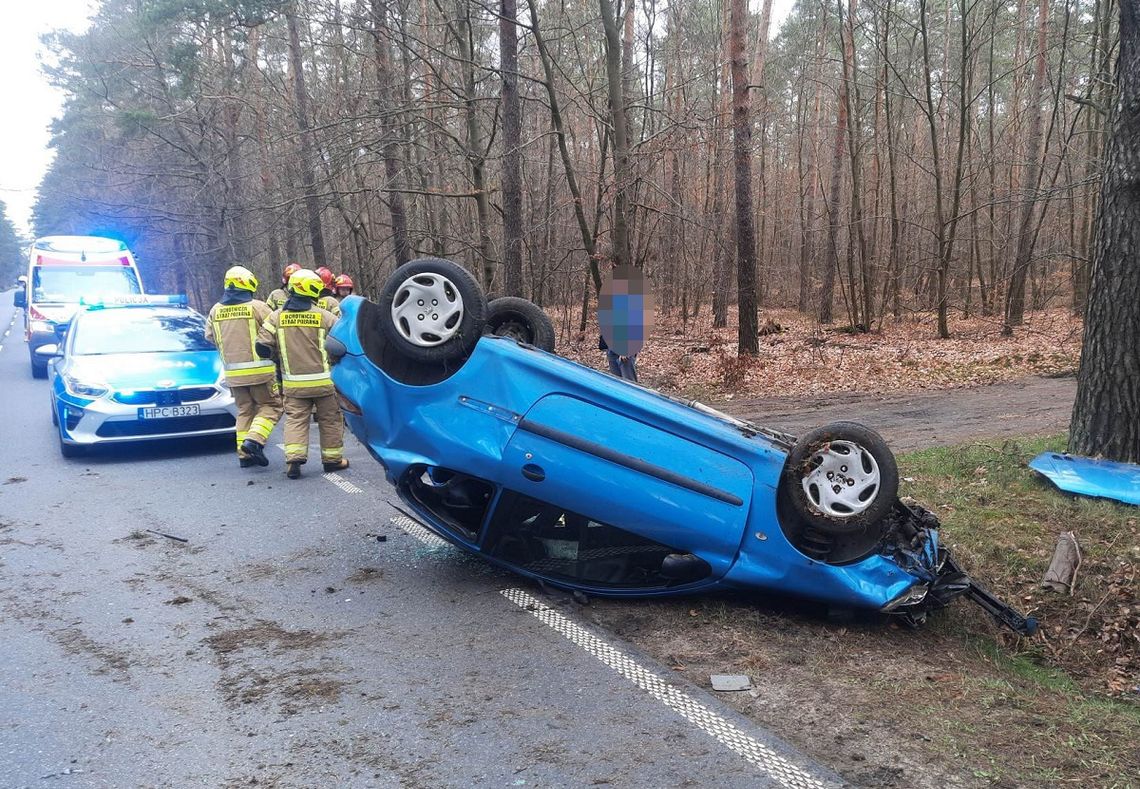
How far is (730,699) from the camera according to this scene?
3.38 m

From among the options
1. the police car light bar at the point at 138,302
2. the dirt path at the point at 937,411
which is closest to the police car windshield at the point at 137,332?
the police car light bar at the point at 138,302

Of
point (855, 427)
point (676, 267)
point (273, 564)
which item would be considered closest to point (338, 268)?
point (676, 267)

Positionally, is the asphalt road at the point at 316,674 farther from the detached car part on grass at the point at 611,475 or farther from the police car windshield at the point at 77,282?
the police car windshield at the point at 77,282

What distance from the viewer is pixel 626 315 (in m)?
7.73

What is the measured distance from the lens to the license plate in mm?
8031

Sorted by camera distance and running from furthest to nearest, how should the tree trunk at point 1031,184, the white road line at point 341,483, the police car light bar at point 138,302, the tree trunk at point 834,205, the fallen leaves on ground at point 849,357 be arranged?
the tree trunk at point 834,205
the tree trunk at point 1031,184
the fallen leaves on ground at point 849,357
the police car light bar at point 138,302
the white road line at point 341,483

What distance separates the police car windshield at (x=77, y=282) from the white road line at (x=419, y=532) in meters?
13.9

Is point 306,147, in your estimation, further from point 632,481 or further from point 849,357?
point 632,481

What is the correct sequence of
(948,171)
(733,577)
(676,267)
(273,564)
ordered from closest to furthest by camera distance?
1. (733,577)
2. (273,564)
3. (676,267)
4. (948,171)

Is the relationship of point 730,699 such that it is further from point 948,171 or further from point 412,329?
point 948,171

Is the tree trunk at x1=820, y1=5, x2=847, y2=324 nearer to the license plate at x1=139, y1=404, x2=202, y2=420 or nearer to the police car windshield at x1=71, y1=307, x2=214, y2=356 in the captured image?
the police car windshield at x1=71, y1=307, x2=214, y2=356

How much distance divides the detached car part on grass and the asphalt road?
50 centimetres

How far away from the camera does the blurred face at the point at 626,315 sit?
25.4ft

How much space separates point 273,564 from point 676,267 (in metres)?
18.6
